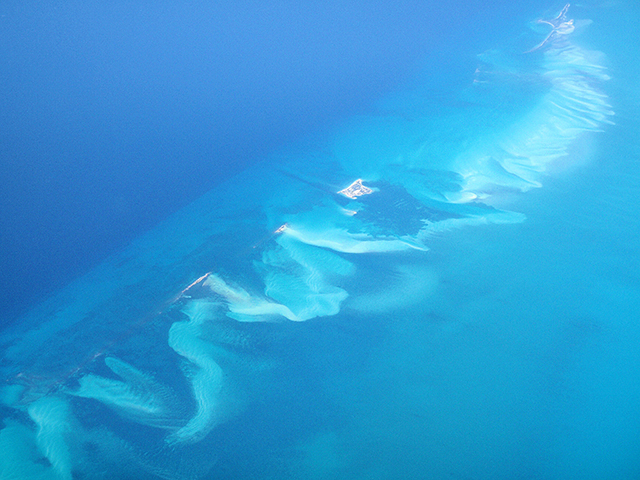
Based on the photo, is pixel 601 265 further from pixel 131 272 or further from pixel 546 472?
pixel 131 272

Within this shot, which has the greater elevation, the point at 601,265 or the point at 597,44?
the point at 597,44

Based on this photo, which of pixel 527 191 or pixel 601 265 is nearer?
pixel 601 265

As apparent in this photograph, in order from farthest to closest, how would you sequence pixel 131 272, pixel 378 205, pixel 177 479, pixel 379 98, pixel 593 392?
pixel 379 98
pixel 378 205
pixel 131 272
pixel 593 392
pixel 177 479

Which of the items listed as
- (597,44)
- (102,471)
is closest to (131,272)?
(102,471)

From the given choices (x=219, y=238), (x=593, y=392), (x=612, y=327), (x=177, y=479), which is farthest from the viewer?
(x=219, y=238)

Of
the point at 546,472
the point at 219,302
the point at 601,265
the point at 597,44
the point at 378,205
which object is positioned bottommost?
the point at 546,472

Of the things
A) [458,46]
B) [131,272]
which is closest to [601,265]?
[131,272]
